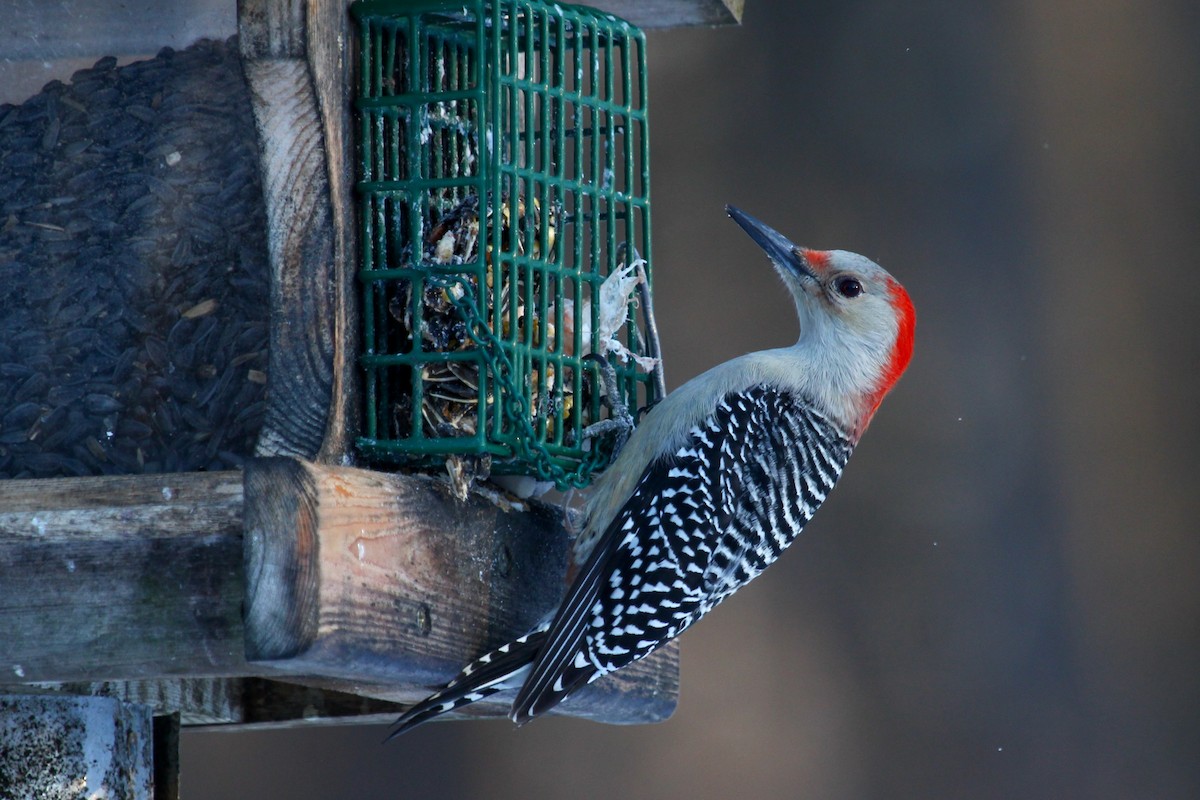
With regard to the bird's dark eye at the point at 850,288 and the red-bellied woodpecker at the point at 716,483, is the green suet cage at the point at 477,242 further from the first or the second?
the bird's dark eye at the point at 850,288

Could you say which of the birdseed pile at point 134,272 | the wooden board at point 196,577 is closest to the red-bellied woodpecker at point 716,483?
the wooden board at point 196,577

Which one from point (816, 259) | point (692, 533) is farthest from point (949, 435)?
point (692, 533)

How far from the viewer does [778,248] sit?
5371mm

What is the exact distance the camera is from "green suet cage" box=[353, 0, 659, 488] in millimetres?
4031

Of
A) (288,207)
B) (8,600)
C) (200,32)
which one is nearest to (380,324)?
(288,207)

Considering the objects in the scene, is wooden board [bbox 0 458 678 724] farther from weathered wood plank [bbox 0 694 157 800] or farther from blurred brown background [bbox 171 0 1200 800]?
blurred brown background [bbox 171 0 1200 800]

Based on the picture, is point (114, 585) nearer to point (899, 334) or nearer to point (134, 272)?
point (134, 272)

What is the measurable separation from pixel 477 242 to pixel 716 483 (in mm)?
1056

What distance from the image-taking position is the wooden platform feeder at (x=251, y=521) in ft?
11.1

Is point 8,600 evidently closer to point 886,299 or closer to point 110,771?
point 110,771

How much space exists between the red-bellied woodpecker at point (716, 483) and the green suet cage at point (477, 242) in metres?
0.22

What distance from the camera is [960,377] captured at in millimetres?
6809

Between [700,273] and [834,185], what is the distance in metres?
0.63

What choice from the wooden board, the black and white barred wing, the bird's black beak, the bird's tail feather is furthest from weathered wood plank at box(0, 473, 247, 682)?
the bird's black beak
